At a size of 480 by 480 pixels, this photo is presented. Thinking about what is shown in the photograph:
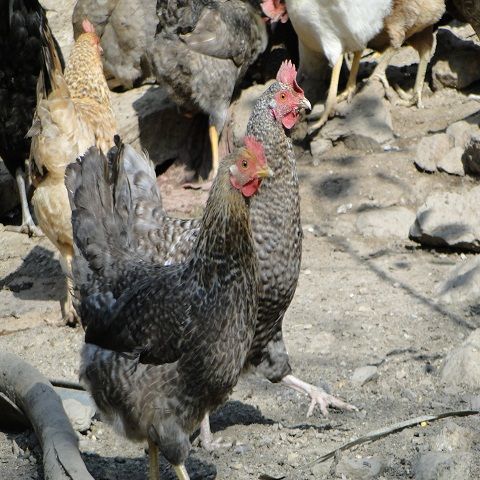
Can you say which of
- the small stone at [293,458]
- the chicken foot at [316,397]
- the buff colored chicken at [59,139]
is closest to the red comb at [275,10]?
the buff colored chicken at [59,139]

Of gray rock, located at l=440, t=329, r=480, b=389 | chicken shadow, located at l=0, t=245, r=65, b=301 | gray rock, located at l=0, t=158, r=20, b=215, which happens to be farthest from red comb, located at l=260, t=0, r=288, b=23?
gray rock, located at l=440, t=329, r=480, b=389

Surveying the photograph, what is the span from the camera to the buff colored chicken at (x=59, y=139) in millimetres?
6191

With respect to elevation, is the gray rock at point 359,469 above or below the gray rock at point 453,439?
below

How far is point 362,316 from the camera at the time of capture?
6.12 m

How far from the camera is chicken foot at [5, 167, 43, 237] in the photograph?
8453 millimetres

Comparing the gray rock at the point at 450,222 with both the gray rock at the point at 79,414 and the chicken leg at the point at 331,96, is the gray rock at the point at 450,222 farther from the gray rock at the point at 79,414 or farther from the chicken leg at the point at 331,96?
the gray rock at the point at 79,414

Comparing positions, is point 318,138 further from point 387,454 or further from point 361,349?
point 387,454

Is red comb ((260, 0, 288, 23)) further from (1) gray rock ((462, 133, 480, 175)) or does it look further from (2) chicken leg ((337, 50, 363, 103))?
(1) gray rock ((462, 133, 480, 175))

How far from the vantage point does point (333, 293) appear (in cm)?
657

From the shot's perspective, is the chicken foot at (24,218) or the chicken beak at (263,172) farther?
the chicken foot at (24,218)

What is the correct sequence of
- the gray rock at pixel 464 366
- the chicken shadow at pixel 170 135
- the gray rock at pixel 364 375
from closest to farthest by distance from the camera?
the gray rock at pixel 464 366 < the gray rock at pixel 364 375 < the chicken shadow at pixel 170 135

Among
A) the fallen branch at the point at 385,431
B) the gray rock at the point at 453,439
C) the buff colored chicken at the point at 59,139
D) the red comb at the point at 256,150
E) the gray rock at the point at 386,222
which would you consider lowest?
the gray rock at the point at 386,222

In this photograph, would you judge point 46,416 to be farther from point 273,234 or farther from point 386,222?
point 386,222

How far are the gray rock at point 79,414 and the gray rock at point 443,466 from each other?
5.89 feet
